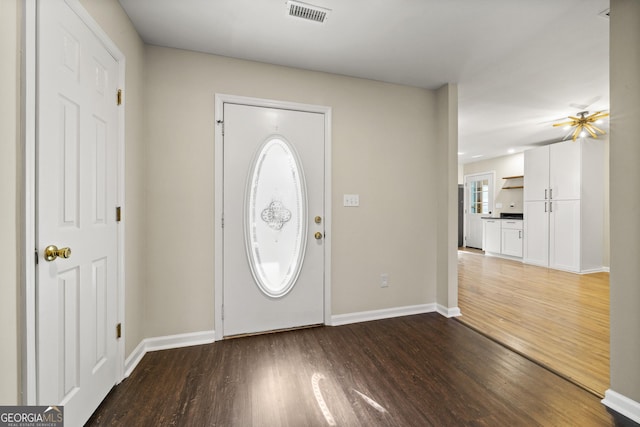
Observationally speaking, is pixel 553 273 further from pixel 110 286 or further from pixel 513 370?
pixel 110 286

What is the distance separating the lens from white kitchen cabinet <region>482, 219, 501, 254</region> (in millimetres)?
6621

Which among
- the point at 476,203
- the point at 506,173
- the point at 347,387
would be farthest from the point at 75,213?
the point at 476,203

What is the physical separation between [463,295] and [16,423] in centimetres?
405

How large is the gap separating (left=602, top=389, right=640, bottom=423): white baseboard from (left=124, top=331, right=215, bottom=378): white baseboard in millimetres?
2754

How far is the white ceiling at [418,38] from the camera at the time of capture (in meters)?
1.86

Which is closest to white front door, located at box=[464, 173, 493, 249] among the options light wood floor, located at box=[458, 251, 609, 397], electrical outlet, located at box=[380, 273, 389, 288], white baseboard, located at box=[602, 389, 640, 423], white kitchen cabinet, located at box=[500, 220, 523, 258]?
white kitchen cabinet, located at box=[500, 220, 523, 258]

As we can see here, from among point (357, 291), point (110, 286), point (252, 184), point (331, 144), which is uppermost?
point (331, 144)

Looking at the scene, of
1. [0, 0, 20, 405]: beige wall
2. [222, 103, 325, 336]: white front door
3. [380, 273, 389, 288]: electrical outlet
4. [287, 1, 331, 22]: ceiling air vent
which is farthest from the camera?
[380, 273, 389, 288]: electrical outlet

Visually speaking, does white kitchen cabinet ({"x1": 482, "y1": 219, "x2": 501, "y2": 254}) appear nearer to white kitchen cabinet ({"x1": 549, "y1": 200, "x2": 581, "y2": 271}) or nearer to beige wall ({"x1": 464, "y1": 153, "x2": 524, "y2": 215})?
beige wall ({"x1": 464, "y1": 153, "x2": 524, "y2": 215})

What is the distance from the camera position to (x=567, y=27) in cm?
208

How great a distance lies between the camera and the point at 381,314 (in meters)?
2.92

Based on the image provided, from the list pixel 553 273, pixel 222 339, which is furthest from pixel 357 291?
pixel 553 273

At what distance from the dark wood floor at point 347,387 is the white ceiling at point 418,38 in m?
2.53

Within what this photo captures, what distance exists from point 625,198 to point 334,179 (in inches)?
79.4
